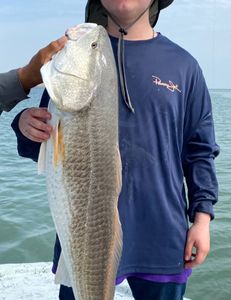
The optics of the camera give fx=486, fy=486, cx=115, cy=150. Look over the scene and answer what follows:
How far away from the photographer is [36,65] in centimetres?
192

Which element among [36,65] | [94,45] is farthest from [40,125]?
[94,45]

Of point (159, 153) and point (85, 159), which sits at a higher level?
point (85, 159)

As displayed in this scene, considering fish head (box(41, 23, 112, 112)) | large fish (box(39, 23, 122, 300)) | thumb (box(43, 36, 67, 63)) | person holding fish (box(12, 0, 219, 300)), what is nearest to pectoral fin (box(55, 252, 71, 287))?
large fish (box(39, 23, 122, 300))

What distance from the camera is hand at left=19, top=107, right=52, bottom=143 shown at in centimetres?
185

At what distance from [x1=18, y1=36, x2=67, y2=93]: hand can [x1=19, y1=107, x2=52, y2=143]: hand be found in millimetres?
120

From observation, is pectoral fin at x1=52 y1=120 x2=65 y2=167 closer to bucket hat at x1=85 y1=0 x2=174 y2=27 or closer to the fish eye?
the fish eye

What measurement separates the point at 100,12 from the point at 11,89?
0.73 m

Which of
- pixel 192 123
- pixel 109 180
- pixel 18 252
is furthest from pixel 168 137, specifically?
pixel 18 252

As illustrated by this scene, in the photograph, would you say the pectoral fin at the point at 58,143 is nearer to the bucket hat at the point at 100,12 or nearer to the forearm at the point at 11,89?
the forearm at the point at 11,89

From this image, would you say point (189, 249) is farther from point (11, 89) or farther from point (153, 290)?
point (11, 89)

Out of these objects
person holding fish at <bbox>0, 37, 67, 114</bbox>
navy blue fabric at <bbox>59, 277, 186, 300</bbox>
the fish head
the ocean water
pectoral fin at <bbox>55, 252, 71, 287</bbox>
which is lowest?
the ocean water

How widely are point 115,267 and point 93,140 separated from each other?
525 millimetres

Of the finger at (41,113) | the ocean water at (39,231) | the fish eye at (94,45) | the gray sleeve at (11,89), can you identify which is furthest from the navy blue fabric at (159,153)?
the ocean water at (39,231)

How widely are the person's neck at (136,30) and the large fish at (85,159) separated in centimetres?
40
